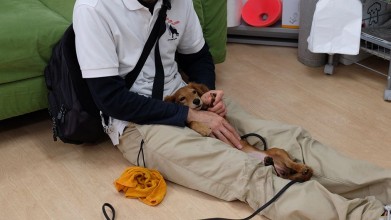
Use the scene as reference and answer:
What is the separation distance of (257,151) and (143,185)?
0.39 meters

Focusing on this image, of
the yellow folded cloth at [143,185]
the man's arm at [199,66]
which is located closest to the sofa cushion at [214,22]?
the man's arm at [199,66]

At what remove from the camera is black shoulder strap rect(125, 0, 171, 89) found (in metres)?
1.58

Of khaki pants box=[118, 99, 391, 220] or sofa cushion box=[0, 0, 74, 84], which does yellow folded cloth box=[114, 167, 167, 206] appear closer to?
khaki pants box=[118, 99, 391, 220]

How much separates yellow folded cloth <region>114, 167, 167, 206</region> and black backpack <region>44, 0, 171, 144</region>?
0.22 m

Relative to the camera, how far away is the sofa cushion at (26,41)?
1710mm

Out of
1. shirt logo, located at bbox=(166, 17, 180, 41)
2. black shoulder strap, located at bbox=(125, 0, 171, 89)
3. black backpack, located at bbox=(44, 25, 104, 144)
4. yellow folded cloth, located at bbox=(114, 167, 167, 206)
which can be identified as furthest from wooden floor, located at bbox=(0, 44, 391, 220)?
shirt logo, located at bbox=(166, 17, 180, 41)

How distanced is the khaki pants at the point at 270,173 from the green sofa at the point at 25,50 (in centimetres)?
44

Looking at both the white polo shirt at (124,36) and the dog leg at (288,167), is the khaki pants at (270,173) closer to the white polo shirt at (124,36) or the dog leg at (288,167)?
the dog leg at (288,167)

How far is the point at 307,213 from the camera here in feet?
4.38

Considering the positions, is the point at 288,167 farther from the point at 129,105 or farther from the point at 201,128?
the point at 129,105

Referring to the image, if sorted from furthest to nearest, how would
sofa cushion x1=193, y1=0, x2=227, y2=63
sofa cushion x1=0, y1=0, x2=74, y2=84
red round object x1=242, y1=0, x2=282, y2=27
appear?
red round object x1=242, y1=0, x2=282, y2=27, sofa cushion x1=193, y1=0, x2=227, y2=63, sofa cushion x1=0, y1=0, x2=74, y2=84

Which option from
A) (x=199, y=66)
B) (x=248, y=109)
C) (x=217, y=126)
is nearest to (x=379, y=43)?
(x=248, y=109)

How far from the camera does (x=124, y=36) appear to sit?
1530 millimetres

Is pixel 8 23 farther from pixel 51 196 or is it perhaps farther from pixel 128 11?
pixel 51 196
